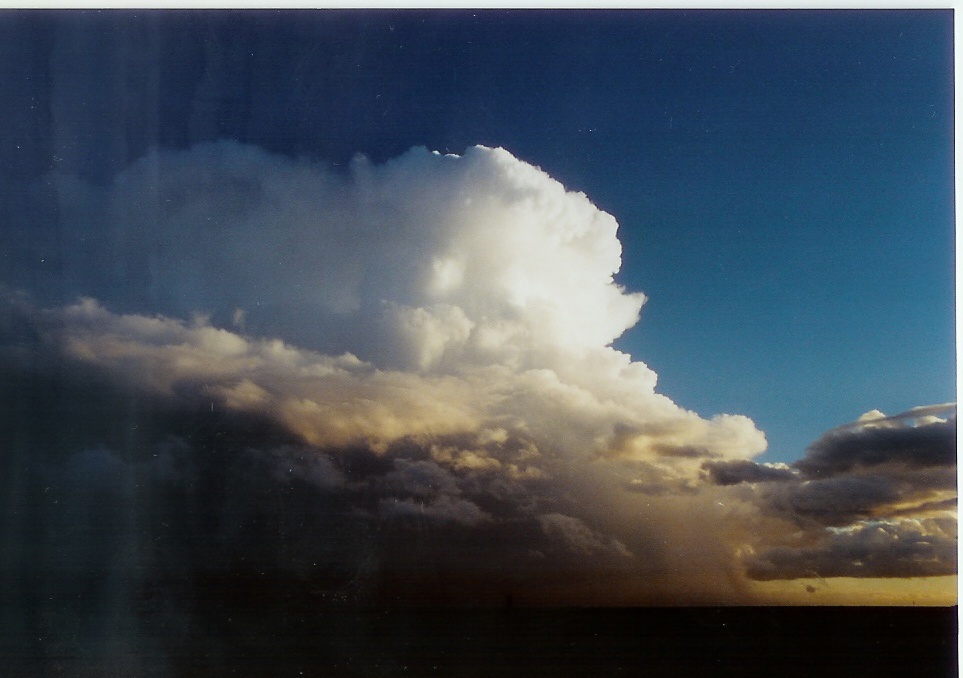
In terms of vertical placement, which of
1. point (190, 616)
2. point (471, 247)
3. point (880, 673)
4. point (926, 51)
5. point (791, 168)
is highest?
point (926, 51)

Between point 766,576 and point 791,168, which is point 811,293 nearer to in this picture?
point 791,168

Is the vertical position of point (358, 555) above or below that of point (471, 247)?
below

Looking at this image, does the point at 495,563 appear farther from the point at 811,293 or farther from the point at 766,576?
the point at 811,293

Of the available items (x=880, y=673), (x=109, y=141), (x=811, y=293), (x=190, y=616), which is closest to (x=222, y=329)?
(x=109, y=141)

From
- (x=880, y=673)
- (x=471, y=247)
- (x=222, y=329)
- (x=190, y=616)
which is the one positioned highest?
(x=471, y=247)

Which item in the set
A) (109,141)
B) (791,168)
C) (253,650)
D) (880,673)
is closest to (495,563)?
(253,650)

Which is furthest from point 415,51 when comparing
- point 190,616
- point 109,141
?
point 190,616

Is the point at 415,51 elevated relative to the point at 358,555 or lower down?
elevated
